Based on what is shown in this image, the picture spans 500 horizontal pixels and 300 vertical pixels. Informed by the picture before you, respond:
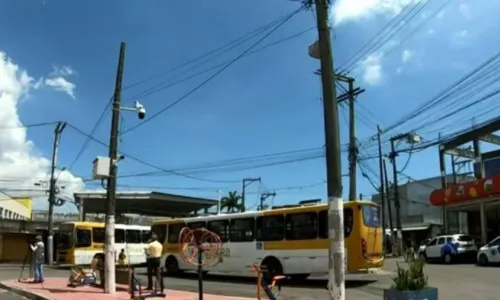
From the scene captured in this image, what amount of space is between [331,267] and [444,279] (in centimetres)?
1232

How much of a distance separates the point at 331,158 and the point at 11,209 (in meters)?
75.0

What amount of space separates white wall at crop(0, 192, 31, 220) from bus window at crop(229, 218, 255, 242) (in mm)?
48534

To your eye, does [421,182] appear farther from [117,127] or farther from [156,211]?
[117,127]

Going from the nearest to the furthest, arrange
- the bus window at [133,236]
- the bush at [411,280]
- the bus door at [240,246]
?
the bush at [411,280]
the bus door at [240,246]
the bus window at [133,236]

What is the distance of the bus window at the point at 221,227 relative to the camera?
24078mm

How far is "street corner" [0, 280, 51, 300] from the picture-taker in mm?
16775

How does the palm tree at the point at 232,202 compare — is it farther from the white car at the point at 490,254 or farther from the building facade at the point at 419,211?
the white car at the point at 490,254

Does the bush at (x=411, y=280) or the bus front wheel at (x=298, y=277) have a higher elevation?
the bush at (x=411, y=280)

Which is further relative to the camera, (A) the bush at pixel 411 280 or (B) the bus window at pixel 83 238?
(B) the bus window at pixel 83 238

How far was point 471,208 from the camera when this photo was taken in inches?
1531

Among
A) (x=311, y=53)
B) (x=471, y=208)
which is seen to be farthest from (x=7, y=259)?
(x=311, y=53)

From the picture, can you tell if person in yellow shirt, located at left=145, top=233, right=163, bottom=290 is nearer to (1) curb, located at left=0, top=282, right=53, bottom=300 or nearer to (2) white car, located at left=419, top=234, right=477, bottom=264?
(1) curb, located at left=0, top=282, right=53, bottom=300

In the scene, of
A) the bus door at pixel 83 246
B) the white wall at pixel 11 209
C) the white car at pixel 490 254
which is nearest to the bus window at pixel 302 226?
the white car at pixel 490 254

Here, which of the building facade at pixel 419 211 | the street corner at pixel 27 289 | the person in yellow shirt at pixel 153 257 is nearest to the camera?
the person in yellow shirt at pixel 153 257
